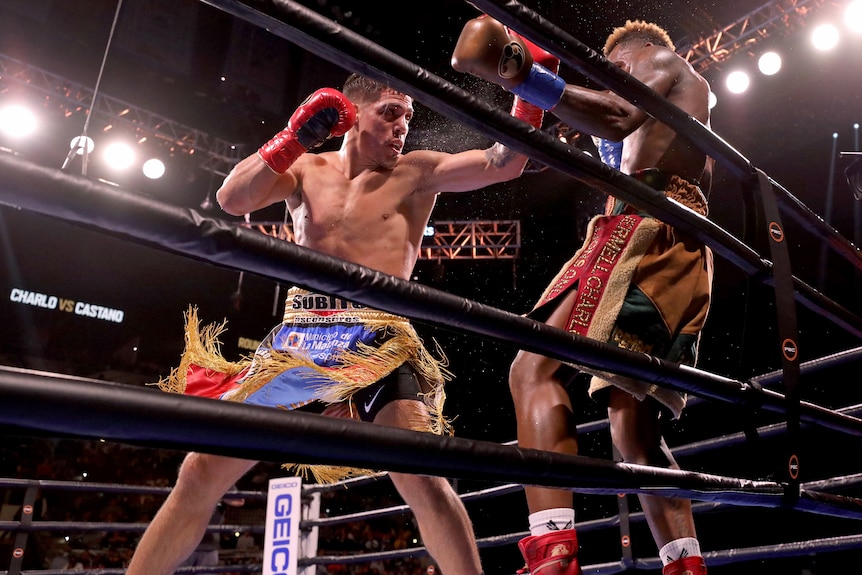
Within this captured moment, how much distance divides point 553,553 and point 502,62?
80 cm

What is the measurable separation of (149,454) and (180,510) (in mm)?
7574

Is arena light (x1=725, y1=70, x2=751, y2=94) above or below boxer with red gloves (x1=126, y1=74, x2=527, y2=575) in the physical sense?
above

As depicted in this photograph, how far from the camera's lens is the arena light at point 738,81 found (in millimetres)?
4906

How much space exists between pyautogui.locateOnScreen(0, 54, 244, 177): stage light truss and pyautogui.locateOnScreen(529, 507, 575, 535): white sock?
5.30 metres

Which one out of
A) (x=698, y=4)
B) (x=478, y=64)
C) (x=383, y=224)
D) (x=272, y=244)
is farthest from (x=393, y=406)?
(x=698, y=4)

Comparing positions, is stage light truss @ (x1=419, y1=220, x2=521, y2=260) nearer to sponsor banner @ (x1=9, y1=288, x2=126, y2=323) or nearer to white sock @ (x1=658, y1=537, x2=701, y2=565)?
sponsor banner @ (x1=9, y1=288, x2=126, y2=323)

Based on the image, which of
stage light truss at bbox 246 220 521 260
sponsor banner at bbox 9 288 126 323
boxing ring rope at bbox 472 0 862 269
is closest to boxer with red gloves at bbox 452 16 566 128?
boxing ring rope at bbox 472 0 862 269

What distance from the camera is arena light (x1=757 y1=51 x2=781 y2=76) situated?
15.4 feet

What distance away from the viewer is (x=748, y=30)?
4617 mm

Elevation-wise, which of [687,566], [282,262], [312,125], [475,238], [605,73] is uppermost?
[475,238]

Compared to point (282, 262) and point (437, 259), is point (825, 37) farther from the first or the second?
point (282, 262)

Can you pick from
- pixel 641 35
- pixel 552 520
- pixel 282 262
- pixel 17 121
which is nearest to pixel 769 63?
pixel 641 35

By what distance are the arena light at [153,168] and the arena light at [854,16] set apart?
586 cm

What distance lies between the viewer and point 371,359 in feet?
5.36
